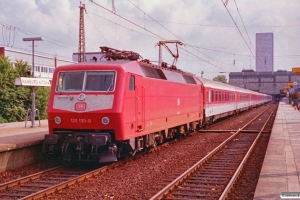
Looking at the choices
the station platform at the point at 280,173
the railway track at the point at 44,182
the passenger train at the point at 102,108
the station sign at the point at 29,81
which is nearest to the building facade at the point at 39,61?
the station sign at the point at 29,81

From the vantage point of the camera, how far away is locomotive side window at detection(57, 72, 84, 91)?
39.2ft

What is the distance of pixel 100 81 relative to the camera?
11781 mm

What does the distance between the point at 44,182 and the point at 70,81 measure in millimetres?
3344

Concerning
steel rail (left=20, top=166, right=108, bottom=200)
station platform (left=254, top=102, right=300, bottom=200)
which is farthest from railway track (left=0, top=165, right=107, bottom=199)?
station platform (left=254, top=102, right=300, bottom=200)

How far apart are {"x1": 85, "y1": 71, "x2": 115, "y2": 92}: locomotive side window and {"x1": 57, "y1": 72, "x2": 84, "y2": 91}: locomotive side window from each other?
23cm

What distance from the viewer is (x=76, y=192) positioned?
359 inches

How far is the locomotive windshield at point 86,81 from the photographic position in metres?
11.7

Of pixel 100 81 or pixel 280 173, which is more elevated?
pixel 100 81

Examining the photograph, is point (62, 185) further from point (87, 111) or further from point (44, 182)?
point (87, 111)

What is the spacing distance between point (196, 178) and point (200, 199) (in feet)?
6.89

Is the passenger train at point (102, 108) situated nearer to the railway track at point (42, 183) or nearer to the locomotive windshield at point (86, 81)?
the locomotive windshield at point (86, 81)

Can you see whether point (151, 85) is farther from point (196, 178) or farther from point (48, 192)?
point (48, 192)

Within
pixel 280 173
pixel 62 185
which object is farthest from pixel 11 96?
pixel 280 173

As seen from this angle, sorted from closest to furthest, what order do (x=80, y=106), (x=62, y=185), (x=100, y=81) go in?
(x=62, y=185) → (x=80, y=106) → (x=100, y=81)
